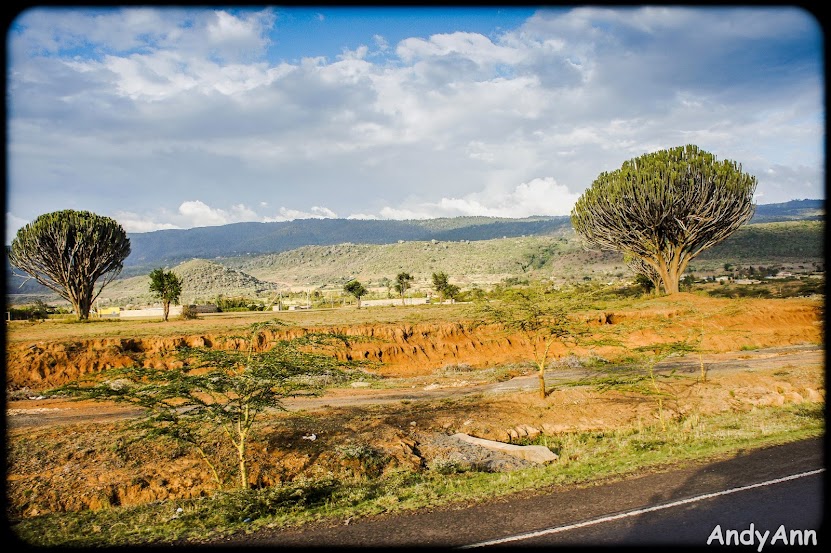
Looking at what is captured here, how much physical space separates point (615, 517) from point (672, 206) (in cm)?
3376

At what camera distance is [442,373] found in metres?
25.4

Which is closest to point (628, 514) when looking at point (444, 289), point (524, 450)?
point (524, 450)

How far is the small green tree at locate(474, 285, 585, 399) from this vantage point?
14.9 meters

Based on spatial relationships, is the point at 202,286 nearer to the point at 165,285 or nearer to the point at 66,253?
the point at 66,253

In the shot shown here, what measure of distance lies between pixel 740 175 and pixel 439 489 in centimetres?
3685

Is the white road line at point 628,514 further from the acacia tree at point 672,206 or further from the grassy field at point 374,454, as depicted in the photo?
the acacia tree at point 672,206

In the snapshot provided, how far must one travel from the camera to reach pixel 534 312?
1506 centimetres

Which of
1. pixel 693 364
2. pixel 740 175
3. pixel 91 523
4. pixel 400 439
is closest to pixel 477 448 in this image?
pixel 400 439

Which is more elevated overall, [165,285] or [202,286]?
[165,285]

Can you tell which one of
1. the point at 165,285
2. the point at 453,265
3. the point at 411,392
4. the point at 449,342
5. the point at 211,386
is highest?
the point at 453,265

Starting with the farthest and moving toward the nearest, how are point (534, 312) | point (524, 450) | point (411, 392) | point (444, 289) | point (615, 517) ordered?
point (444, 289)
point (411, 392)
point (534, 312)
point (524, 450)
point (615, 517)

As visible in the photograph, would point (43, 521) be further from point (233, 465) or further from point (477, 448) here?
point (477, 448)

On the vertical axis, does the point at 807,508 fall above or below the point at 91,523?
above

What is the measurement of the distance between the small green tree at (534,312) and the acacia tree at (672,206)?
79.1 feet
